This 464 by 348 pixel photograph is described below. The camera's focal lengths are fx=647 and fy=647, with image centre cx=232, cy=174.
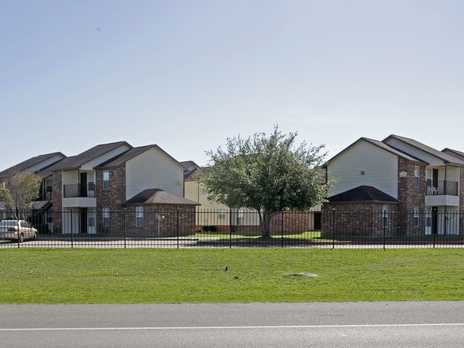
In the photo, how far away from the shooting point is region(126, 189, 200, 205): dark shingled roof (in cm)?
4988

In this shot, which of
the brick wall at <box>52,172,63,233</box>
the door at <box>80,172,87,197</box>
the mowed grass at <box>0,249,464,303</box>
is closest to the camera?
the mowed grass at <box>0,249,464,303</box>

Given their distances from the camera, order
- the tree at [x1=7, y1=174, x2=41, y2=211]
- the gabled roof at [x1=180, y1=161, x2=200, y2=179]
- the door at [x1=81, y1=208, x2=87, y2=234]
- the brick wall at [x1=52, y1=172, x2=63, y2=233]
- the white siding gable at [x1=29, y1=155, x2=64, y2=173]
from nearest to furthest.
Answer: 1. the door at [x1=81, y1=208, x2=87, y2=234]
2. the brick wall at [x1=52, y1=172, x2=63, y2=233]
3. the tree at [x1=7, y1=174, x2=41, y2=211]
4. the gabled roof at [x1=180, y1=161, x2=200, y2=179]
5. the white siding gable at [x1=29, y1=155, x2=64, y2=173]

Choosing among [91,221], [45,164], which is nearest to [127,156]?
[91,221]

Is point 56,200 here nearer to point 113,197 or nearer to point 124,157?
point 113,197

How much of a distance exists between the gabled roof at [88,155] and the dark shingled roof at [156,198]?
5205 millimetres

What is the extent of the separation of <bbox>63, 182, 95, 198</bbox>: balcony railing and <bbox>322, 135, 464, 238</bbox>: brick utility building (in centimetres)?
1939

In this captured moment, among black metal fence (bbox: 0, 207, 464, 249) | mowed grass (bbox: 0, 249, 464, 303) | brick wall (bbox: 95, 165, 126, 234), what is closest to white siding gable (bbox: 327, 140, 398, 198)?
black metal fence (bbox: 0, 207, 464, 249)

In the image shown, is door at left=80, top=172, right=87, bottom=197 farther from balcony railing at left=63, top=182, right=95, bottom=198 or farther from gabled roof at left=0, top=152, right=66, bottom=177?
gabled roof at left=0, top=152, right=66, bottom=177

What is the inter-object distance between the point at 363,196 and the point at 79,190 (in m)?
23.4

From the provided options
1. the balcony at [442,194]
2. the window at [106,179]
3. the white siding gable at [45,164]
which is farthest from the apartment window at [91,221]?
the balcony at [442,194]

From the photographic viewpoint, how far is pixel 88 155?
2195 inches

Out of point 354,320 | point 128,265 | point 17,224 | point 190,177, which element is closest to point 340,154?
point 190,177

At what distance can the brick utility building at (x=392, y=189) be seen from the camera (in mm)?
46844

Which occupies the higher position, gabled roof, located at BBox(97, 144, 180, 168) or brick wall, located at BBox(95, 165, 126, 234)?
gabled roof, located at BBox(97, 144, 180, 168)
